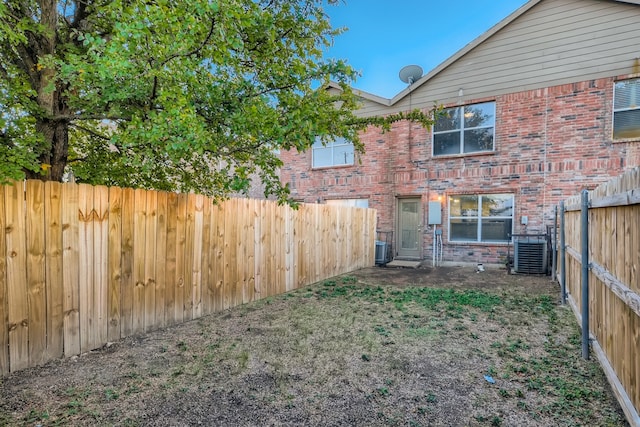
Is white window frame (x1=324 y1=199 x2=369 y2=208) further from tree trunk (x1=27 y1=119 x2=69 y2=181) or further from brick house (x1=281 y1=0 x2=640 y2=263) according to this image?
tree trunk (x1=27 y1=119 x2=69 y2=181)

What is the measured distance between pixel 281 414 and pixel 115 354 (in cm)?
198

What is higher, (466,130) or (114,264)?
(466,130)

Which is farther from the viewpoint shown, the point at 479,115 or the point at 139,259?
the point at 479,115

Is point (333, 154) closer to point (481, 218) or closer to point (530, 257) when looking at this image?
point (481, 218)

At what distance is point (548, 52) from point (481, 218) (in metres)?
4.61

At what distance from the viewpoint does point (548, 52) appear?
8633mm

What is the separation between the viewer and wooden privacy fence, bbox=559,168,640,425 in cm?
202

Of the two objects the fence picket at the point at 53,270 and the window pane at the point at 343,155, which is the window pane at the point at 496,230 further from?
the fence picket at the point at 53,270

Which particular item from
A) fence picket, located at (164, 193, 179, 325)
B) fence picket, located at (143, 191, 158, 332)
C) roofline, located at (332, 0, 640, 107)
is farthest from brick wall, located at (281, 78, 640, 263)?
fence picket, located at (143, 191, 158, 332)

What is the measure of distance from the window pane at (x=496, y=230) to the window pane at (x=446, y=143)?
2.26 metres

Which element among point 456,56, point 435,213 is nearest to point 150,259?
point 435,213

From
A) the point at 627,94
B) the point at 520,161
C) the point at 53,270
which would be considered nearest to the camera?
the point at 53,270

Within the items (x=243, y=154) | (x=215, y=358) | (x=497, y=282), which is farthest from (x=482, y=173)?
(x=215, y=358)

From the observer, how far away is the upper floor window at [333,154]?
454 inches
